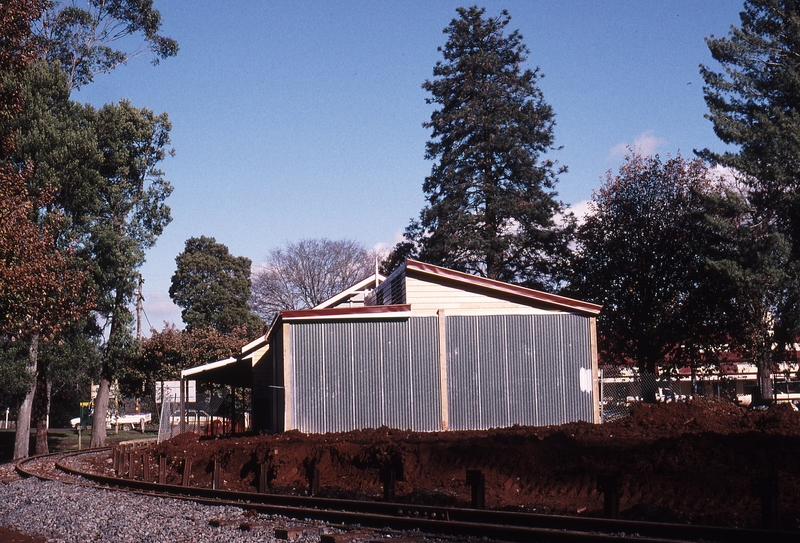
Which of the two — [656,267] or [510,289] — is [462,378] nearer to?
[510,289]

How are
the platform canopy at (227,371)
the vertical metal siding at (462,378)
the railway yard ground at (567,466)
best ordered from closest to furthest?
the railway yard ground at (567,466) < the vertical metal siding at (462,378) < the platform canopy at (227,371)

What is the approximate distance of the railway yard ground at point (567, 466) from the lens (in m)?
11.0

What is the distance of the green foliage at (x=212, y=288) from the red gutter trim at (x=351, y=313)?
4869 centimetres

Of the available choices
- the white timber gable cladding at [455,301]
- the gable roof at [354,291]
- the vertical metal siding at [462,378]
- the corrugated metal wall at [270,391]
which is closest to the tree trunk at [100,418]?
the corrugated metal wall at [270,391]

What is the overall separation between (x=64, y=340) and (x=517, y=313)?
18.6m

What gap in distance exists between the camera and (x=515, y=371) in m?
22.7

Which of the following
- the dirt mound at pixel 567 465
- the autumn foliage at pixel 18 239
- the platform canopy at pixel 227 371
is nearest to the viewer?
the dirt mound at pixel 567 465

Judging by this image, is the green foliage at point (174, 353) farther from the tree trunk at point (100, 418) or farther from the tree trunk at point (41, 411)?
the tree trunk at point (41, 411)

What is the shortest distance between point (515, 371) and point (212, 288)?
5379 cm

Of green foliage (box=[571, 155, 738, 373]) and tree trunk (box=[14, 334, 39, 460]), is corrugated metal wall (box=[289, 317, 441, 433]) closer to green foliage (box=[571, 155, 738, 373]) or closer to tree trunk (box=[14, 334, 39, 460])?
tree trunk (box=[14, 334, 39, 460])

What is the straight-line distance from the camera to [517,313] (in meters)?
23.1

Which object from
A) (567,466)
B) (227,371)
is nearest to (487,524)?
(567,466)

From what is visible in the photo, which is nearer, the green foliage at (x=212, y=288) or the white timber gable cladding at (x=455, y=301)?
the white timber gable cladding at (x=455, y=301)

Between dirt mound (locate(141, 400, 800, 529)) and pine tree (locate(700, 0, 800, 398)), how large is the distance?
1886 cm
